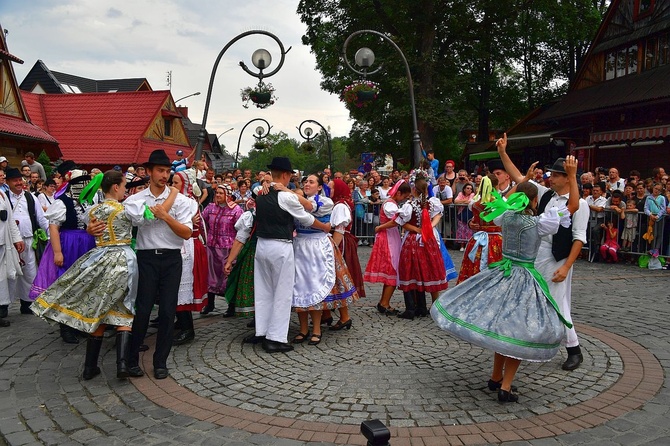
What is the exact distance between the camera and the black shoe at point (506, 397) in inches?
181

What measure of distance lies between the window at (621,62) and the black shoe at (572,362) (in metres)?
21.4

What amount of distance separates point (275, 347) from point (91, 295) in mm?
1951

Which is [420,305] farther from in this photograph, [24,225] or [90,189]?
[24,225]

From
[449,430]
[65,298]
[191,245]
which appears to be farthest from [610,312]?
[65,298]

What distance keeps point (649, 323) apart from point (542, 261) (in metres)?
2.72

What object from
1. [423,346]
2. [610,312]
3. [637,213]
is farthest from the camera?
[637,213]

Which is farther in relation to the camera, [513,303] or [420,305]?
[420,305]

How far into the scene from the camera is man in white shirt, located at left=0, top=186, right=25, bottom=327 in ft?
24.4

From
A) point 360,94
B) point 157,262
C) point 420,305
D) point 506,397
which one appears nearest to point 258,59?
point 360,94

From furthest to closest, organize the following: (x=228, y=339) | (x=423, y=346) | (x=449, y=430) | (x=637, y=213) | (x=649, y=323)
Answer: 1. (x=637, y=213)
2. (x=649, y=323)
3. (x=228, y=339)
4. (x=423, y=346)
5. (x=449, y=430)

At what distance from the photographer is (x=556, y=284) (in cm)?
532

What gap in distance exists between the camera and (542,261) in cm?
542

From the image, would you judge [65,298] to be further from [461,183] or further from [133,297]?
[461,183]

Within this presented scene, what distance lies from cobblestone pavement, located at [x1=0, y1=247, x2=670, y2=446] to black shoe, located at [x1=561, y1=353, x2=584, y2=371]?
0.27 ft
